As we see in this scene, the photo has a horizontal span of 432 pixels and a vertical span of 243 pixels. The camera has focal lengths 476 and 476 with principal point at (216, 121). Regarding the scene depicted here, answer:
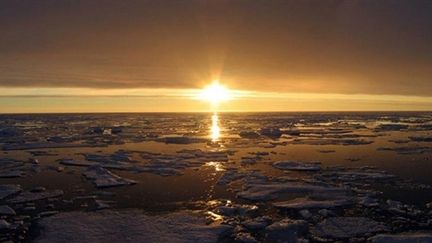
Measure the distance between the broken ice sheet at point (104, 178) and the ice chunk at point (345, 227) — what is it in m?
5.87

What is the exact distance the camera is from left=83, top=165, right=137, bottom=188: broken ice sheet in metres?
12.6

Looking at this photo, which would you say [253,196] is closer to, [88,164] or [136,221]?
[136,221]

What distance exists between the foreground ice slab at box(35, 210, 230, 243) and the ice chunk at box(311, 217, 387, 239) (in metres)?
1.73

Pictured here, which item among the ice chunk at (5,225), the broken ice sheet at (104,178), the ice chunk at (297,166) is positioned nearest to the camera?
the ice chunk at (5,225)

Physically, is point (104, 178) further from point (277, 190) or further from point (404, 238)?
point (404, 238)

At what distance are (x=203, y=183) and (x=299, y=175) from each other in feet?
10.2

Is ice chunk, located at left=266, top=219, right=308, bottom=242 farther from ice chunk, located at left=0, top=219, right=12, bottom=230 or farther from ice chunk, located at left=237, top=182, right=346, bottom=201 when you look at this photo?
ice chunk, located at left=0, top=219, right=12, bottom=230

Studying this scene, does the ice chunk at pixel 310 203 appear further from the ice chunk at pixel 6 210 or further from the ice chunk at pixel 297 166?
the ice chunk at pixel 6 210

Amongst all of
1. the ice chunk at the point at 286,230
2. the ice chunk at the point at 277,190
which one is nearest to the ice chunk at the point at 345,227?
the ice chunk at the point at 286,230

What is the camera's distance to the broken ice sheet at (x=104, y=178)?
1255 centimetres

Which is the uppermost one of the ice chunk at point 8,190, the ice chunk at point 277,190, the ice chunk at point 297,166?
the ice chunk at point 297,166

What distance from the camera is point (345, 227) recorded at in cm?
860

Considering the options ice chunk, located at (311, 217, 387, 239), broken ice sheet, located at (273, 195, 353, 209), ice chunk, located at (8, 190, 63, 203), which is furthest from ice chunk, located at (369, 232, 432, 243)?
ice chunk, located at (8, 190, 63, 203)

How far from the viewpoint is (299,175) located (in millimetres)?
14086
